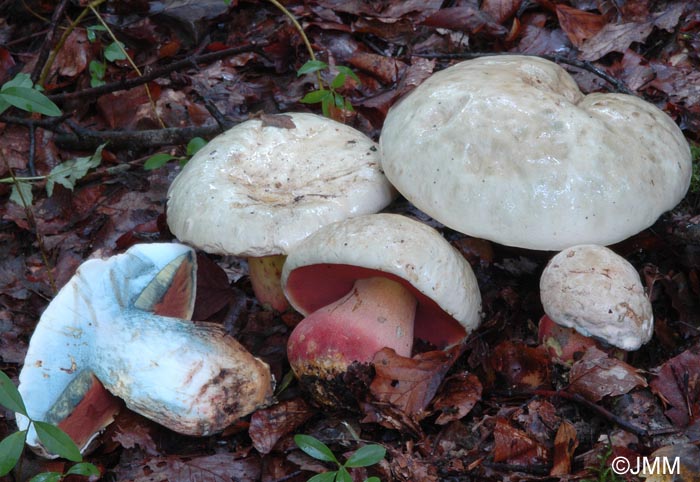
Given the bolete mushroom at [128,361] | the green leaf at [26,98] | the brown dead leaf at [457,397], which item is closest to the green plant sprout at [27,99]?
the green leaf at [26,98]

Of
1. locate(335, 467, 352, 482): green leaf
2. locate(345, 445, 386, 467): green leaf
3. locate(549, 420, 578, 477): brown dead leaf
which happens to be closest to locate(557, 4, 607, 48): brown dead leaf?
locate(549, 420, 578, 477): brown dead leaf

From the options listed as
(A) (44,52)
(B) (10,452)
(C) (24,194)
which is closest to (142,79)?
(A) (44,52)

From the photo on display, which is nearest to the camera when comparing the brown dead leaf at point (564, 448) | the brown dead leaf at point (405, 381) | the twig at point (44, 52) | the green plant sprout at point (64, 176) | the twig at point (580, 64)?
the brown dead leaf at point (564, 448)

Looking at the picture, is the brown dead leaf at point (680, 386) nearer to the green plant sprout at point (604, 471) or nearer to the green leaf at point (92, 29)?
the green plant sprout at point (604, 471)

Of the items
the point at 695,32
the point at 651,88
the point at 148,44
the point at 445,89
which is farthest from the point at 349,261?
the point at 148,44

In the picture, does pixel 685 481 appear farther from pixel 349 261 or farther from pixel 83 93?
pixel 83 93

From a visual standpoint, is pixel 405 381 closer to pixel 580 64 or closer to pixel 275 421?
pixel 275 421
